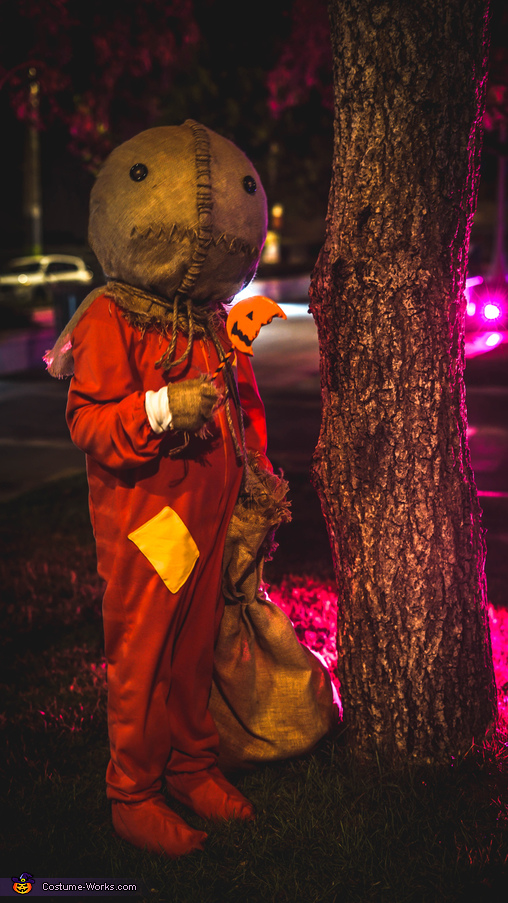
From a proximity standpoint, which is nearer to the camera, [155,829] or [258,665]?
[155,829]

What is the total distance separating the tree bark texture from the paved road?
5.69ft

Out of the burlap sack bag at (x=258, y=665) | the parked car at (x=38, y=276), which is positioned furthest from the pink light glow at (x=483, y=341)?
the parked car at (x=38, y=276)

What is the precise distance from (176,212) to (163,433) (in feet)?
2.04

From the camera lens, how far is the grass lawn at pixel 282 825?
7.61 ft

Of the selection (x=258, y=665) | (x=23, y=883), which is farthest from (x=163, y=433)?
(x=23, y=883)

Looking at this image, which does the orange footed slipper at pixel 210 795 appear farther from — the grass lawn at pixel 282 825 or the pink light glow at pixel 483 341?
the pink light glow at pixel 483 341

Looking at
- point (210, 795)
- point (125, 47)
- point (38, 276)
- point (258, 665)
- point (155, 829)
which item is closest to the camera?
point (155, 829)

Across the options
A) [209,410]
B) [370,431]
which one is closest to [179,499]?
[209,410]

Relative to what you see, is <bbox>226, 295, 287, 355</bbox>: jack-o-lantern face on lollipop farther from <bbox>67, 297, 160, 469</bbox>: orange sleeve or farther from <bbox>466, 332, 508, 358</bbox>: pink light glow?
<bbox>466, 332, 508, 358</bbox>: pink light glow

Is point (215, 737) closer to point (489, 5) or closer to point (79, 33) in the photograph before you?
point (489, 5)

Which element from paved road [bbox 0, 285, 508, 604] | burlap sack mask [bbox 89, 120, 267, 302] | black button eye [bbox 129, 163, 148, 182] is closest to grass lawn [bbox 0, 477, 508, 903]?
burlap sack mask [bbox 89, 120, 267, 302]

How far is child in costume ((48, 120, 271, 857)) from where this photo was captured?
2.27 m

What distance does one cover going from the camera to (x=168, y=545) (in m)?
2.39

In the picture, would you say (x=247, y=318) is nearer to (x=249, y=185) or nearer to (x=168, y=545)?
(x=249, y=185)
